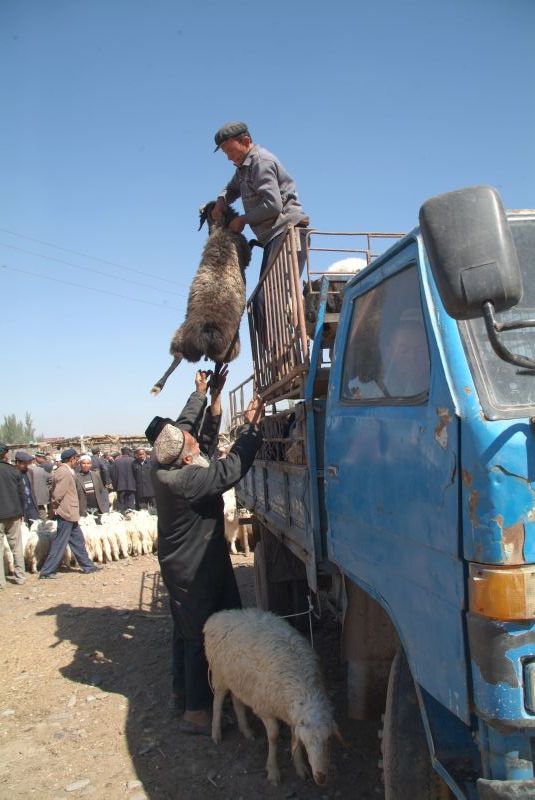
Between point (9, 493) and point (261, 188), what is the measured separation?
723cm

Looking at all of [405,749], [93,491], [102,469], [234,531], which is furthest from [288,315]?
[102,469]

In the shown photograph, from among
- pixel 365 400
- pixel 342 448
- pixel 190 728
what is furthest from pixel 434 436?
pixel 190 728

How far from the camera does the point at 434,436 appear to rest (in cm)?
177

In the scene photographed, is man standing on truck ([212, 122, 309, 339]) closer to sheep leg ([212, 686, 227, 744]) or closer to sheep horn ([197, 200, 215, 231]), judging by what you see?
sheep horn ([197, 200, 215, 231])

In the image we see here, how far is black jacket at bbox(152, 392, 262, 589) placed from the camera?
396 cm

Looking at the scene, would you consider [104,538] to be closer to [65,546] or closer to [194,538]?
[65,546]

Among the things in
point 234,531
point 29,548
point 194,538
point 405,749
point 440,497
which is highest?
point 440,497

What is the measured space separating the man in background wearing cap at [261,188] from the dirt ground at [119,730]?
11.5 ft

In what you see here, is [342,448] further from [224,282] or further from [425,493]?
[224,282]

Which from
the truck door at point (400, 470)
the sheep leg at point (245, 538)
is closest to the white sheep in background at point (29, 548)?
the sheep leg at point (245, 538)

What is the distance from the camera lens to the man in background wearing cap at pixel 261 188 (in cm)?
462

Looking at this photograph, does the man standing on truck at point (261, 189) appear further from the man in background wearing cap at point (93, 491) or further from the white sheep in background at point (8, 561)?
the man in background wearing cap at point (93, 491)

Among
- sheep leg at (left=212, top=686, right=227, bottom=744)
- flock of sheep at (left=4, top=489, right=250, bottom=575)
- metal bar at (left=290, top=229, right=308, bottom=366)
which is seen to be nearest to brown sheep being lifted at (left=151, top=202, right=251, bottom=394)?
metal bar at (left=290, top=229, right=308, bottom=366)

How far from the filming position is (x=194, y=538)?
13.7ft
